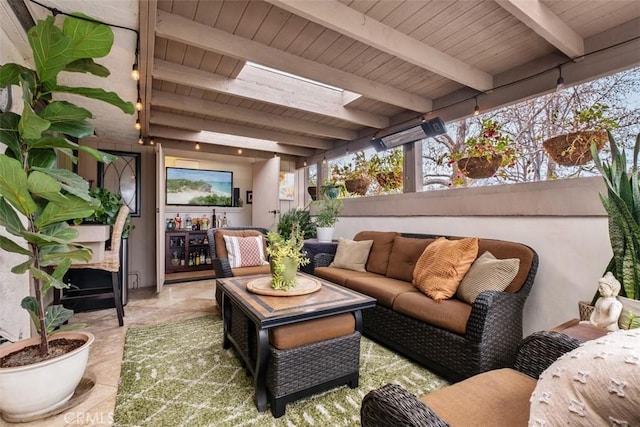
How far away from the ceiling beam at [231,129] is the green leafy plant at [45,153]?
2.45 metres

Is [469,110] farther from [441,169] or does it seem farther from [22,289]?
[22,289]

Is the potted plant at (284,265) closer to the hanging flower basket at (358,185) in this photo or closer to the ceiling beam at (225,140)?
the hanging flower basket at (358,185)

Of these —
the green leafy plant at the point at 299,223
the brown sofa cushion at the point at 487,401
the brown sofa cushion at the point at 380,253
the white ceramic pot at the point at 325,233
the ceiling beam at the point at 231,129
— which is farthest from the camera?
the green leafy plant at the point at 299,223

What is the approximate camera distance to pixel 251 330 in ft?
6.19

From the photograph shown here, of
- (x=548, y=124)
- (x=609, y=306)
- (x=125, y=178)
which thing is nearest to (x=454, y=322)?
(x=609, y=306)

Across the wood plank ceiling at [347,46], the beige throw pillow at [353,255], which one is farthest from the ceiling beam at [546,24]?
the beige throw pillow at [353,255]

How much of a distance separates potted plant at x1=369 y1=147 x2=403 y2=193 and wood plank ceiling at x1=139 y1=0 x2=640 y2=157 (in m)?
0.59

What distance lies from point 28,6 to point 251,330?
96.3 inches

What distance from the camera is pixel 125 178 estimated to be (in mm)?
4543

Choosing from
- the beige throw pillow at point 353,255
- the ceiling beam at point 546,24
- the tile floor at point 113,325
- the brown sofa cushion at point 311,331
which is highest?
the ceiling beam at point 546,24

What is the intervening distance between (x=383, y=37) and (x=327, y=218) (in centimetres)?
248

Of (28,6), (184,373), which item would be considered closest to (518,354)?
(184,373)

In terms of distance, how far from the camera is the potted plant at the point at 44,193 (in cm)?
132

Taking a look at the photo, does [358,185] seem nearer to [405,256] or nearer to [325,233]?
[325,233]
